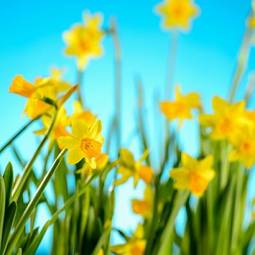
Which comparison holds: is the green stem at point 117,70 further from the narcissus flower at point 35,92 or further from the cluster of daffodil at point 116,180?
the narcissus flower at point 35,92

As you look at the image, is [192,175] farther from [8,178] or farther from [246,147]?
[8,178]

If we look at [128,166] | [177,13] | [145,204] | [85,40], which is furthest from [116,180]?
[177,13]

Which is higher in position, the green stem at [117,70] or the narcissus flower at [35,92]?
the green stem at [117,70]

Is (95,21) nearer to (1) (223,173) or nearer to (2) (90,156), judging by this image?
(1) (223,173)

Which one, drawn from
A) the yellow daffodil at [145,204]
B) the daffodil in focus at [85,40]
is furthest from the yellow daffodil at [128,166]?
the daffodil in focus at [85,40]

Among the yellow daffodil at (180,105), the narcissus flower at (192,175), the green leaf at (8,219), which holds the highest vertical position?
the yellow daffodil at (180,105)

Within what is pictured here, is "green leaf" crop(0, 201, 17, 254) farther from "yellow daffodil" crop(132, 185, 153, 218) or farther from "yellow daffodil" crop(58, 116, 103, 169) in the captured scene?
"yellow daffodil" crop(132, 185, 153, 218)

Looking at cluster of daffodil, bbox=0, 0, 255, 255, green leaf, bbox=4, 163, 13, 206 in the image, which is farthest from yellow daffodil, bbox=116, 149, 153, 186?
green leaf, bbox=4, 163, 13, 206

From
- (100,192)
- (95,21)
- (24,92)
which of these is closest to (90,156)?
(24,92)
